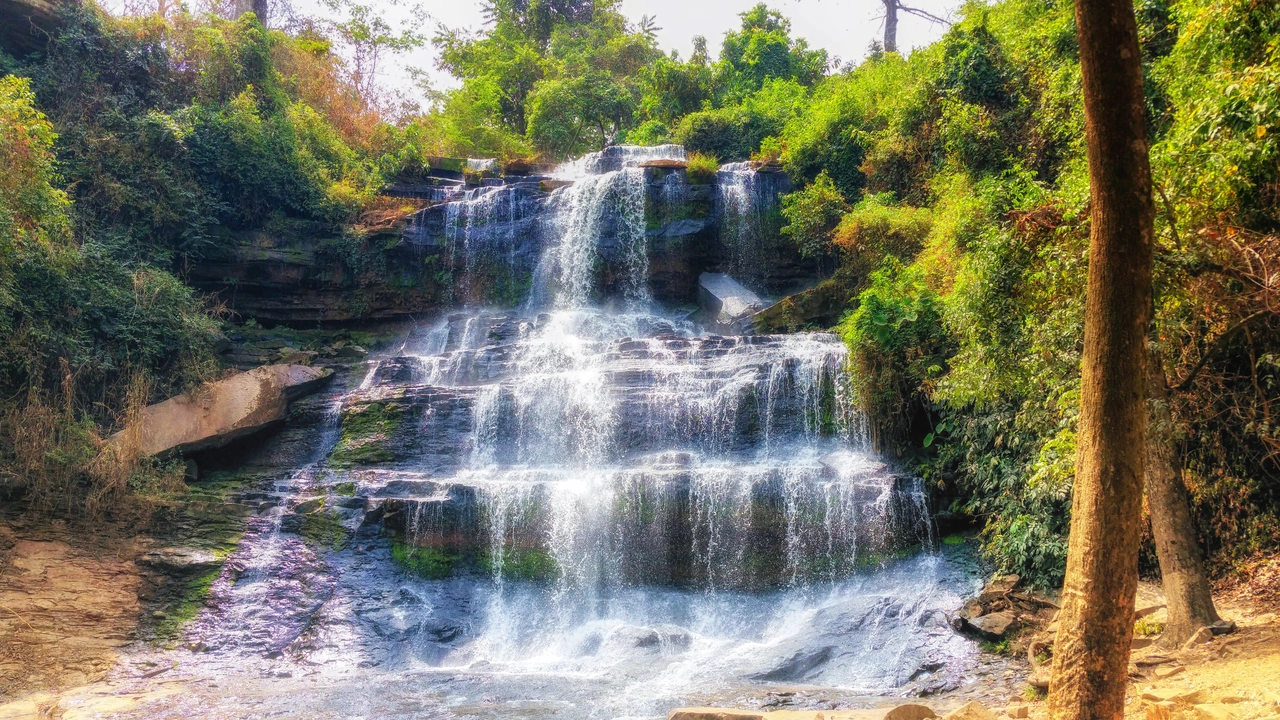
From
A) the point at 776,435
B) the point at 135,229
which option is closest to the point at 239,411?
the point at 135,229

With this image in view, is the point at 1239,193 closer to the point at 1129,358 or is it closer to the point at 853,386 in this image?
the point at 1129,358

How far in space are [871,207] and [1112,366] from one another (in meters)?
14.0

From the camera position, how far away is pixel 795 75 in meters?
33.9

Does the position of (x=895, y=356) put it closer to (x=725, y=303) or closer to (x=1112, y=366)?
(x=725, y=303)

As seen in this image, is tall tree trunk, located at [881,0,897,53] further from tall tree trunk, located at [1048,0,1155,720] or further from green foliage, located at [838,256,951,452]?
tall tree trunk, located at [1048,0,1155,720]

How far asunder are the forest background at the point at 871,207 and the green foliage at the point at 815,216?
0.23 ft

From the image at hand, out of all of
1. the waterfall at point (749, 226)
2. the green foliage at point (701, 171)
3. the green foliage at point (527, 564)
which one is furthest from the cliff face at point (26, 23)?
the waterfall at point (749, 226)

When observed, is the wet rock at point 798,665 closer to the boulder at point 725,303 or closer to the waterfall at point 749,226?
the boulder at point 725,303

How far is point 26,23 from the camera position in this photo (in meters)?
18.2

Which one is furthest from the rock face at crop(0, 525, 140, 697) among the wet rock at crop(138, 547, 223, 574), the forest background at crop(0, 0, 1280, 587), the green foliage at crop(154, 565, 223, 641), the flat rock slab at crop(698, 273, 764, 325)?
the flat rock slab at crop(698, 273, 764, 325)

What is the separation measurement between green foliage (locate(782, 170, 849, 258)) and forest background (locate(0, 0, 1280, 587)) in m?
0.07

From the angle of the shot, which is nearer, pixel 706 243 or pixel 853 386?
pixel 853 386

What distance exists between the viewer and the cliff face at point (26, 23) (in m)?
17.8

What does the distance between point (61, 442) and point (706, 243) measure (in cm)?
1494
